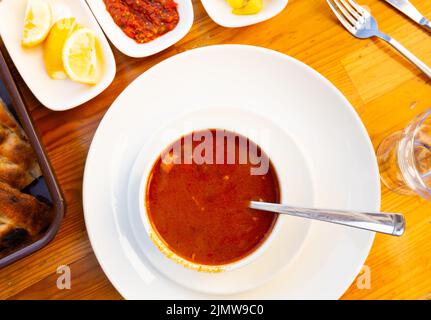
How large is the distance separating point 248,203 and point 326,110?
17.0 inches

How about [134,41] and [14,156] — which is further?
[134,41]

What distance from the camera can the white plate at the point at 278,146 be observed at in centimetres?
154

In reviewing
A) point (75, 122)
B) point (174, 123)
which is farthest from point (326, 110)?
point (75, 122)

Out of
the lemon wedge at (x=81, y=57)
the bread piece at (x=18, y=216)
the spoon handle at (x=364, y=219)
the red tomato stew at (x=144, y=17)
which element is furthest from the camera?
the red tomato stew at (x=144, y=17)

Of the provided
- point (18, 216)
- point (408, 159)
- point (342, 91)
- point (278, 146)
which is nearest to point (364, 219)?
point (278, 146)

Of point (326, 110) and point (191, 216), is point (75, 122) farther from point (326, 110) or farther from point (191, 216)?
point (326, 110)

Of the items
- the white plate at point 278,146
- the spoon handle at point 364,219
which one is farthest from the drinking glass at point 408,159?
the spoon handle at point 364,219

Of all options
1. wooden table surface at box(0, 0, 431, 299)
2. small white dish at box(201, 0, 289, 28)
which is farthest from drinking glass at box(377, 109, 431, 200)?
small white dish at box(201, 0, 289, 28)

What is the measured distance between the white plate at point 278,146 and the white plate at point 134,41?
0.58 feet

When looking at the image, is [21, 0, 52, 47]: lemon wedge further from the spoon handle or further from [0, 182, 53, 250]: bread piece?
the spoon handle

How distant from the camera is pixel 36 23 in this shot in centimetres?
→ 167

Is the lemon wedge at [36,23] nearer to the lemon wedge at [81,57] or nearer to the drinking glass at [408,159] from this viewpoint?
the lemon wedge at [81,57]

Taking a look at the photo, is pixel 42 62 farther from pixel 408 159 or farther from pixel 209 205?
pixel 408 159

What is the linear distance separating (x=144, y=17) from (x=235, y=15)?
35 cm
